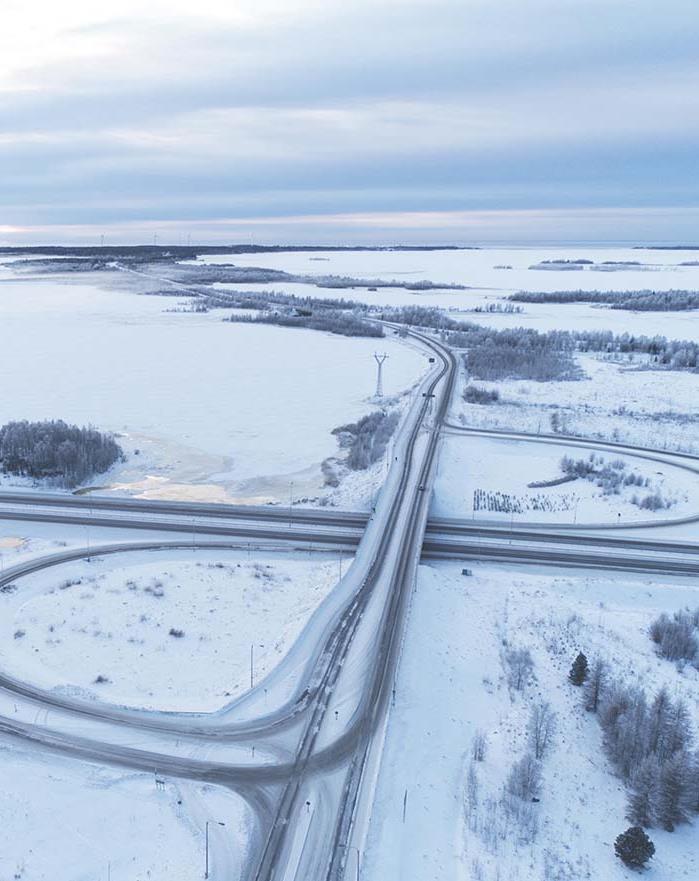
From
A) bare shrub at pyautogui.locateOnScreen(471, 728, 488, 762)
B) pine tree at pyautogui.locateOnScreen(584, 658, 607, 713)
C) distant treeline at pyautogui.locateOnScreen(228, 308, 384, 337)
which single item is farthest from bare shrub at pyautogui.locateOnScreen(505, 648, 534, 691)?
distant treeline at pyautogui.locateOnScreen(228, 308, 384, 337)

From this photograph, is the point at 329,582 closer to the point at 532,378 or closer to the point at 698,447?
the point at 698,447

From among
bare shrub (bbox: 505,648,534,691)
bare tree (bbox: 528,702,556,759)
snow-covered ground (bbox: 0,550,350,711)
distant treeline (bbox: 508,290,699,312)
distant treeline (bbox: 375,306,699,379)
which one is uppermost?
distant treeline (bbox: 508,290,699,312)

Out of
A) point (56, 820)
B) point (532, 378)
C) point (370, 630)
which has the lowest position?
point (56, 820)

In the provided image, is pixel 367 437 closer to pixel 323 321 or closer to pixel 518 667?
pixel 518 667

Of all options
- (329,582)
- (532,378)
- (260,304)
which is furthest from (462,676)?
(260,304)

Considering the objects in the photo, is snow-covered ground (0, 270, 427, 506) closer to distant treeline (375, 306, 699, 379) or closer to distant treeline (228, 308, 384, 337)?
distant treeline (228, 308, 384, 337)

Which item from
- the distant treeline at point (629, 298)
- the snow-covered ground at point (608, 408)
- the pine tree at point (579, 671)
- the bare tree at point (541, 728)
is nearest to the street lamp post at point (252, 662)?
the bare tree at point (541, 728)
